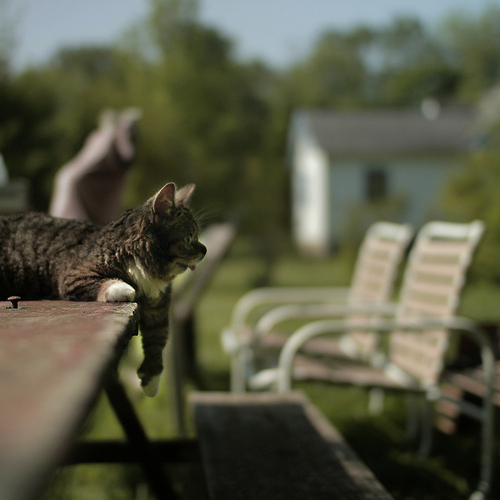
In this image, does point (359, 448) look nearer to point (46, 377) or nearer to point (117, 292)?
point (117, 292)

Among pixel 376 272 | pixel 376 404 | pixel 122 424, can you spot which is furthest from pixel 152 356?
pixel 376 404

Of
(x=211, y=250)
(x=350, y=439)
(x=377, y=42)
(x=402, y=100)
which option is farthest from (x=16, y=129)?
(x=377, y=42)

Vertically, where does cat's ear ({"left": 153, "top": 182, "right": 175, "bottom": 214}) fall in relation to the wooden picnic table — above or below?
above

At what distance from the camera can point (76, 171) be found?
7.43ft

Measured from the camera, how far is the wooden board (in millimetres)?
490

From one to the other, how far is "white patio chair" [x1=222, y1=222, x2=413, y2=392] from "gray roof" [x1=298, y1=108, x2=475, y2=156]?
800 inches

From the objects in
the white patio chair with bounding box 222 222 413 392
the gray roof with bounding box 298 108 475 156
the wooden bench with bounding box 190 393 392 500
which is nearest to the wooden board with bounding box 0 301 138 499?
the wooden bench with bounding box 190 393 392 500

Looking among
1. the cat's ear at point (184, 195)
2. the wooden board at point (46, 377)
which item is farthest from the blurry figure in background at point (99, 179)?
the wooden board at point (46, 377)

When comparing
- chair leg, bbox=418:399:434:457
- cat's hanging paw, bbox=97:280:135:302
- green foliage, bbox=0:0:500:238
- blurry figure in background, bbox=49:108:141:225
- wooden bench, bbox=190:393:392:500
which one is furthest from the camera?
green foliage, bbox=0:0:500:238

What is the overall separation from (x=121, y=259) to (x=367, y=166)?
81.5ft

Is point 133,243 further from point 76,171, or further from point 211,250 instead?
point 211,250

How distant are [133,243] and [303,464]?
105 centimetres

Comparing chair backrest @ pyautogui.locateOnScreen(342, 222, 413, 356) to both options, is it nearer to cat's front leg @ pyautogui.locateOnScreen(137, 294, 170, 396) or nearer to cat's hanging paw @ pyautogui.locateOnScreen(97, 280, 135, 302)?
cat's front leg @ pyautogui.locateOnScreen(137, 294, 170, 396)

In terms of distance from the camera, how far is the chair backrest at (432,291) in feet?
11.5
